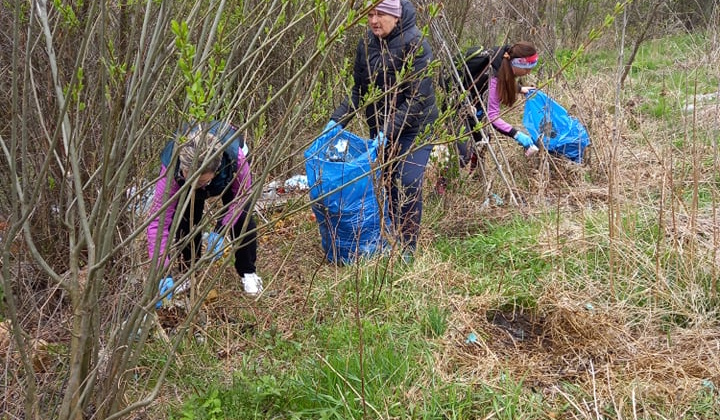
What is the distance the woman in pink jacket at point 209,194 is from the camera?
1.83 metres

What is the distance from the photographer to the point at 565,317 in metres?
3.00

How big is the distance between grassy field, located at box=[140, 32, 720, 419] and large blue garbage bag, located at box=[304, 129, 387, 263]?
0.19 m

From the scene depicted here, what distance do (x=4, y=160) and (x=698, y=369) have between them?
3.33 m

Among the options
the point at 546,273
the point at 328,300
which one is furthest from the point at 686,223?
the point at 328,300

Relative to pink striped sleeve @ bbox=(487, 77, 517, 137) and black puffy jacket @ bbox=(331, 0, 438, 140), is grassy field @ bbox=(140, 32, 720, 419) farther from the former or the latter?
black puffy jacket @ bbox=(331, 0, 438, 140)

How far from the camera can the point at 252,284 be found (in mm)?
3393

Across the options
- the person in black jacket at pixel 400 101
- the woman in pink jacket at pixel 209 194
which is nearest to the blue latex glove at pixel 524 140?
the person in black jacket at pixel 400 101

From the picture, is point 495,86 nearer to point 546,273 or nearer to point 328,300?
point 546,273

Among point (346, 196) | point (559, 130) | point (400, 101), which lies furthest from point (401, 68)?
point (559, 130)

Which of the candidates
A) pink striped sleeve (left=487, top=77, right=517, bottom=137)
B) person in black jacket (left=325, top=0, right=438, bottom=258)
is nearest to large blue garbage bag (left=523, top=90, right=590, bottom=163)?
pink striped sleeve (left=487, top=77, right=517, bottom=137)

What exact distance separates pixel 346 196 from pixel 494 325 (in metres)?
1.14

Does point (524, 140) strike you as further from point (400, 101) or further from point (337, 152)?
point (337, 152)

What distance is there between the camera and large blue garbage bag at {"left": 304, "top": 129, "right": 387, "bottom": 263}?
345cm

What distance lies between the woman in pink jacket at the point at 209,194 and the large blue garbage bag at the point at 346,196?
505mm
